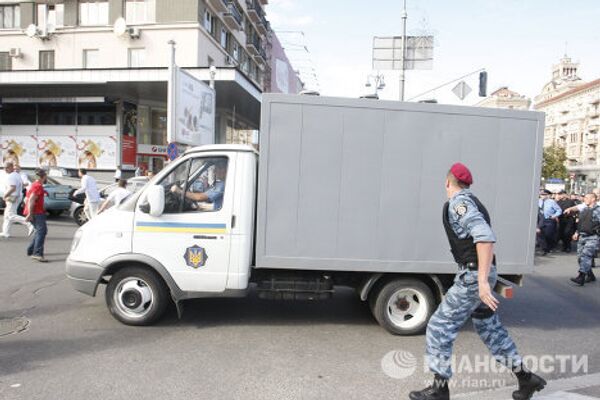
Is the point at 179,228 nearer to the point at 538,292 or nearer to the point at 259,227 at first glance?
the point at 259,227

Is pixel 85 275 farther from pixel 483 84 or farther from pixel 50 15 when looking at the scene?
pixel 50 15

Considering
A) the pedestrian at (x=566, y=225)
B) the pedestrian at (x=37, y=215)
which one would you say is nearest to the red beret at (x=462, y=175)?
the pedestrian at (x=37, y=215)

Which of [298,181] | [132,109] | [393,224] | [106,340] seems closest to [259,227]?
[298,181]

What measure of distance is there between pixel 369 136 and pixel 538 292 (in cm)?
506

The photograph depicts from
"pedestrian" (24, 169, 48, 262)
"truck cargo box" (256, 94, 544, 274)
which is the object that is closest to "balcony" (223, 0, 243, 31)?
"pedestrian" (24, 169, 48, 262)

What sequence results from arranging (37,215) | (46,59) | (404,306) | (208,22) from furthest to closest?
(208,22) < (46,59) < (37,215) < (404,306)

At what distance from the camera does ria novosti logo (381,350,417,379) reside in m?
4.46

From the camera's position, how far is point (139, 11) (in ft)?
95.7

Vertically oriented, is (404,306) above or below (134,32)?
below

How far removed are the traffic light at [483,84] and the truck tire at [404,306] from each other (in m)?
14.0

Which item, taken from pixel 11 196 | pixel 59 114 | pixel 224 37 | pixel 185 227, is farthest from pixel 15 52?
pixel 185 227

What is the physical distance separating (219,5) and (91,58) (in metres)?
8.96

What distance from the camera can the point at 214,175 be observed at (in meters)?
5.38

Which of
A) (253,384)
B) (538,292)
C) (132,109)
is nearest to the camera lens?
(253,384)
